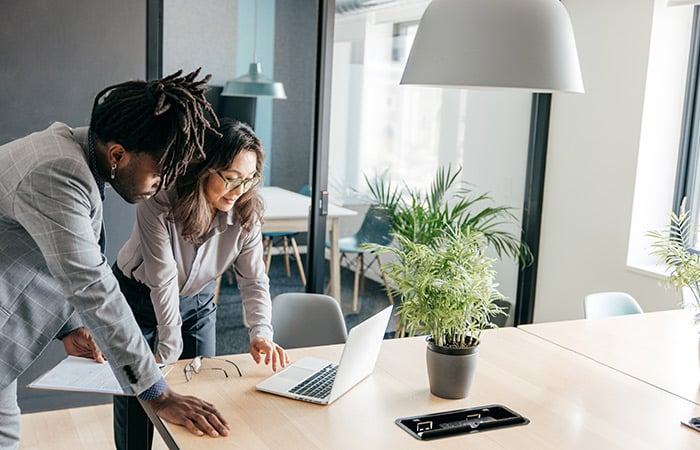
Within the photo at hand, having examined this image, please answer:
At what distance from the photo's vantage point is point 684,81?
13.3 ft

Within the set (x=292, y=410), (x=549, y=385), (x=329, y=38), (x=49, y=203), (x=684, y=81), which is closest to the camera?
(x=49, y=203)

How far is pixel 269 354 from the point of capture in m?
2.15

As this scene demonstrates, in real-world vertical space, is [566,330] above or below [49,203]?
below

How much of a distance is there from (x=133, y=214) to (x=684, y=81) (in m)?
2.97

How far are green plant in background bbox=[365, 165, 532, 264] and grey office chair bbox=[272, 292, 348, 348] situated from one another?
1151 millimetres

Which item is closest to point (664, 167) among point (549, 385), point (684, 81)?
point (684, 81)

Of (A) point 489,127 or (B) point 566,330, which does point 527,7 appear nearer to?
(B) point 566,330

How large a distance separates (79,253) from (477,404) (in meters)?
1.06

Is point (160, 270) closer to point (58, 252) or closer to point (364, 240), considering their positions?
point (58, 252)

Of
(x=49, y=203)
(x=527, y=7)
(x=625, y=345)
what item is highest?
(x=527, y=7)

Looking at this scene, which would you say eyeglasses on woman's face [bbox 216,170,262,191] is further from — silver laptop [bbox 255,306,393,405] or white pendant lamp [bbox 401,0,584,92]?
Answer: white pendant lamp [bbox 401,0,584,92]

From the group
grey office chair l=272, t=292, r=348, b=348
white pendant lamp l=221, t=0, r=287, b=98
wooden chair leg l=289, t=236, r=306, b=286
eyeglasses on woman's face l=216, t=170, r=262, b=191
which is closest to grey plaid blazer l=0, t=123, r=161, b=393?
eyeglasses on woman's face l=216, t=170, r=262, b=191

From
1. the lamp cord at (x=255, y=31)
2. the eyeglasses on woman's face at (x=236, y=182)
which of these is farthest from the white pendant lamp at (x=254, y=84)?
the eyeglasses on woman's face at (x=236, y=182)

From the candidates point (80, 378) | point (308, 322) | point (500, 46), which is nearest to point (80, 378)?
point (80, 378)
